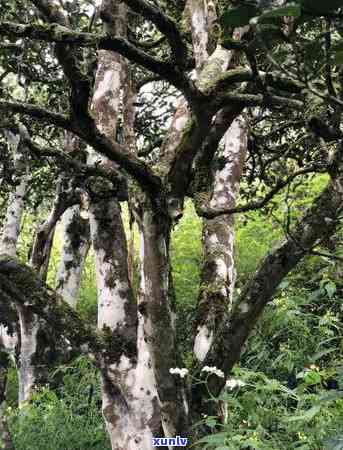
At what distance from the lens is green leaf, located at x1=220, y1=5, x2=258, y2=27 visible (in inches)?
34.7

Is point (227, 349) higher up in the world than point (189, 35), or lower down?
lower down

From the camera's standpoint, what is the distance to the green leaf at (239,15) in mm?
880

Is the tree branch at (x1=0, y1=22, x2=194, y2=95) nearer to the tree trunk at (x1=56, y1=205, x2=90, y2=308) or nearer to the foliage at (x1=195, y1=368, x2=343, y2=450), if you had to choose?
the foliage at (x1=195, y1=368, x2=343, y2=450)

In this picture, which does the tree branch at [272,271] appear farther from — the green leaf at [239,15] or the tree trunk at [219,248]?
the green leaf at [239,15]

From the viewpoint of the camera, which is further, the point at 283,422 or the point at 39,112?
the point at 283,422

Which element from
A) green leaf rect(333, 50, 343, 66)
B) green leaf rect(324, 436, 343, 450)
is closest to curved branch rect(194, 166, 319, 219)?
green leaf rect(324, 436, 343, 450)

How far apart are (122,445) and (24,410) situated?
145 cm

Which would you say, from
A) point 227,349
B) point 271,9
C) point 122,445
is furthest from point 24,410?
point 271,9

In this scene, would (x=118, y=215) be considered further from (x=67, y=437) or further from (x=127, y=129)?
(x=67, y=437)

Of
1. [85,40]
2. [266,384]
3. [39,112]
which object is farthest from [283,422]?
[85,40]

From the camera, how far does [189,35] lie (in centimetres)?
464

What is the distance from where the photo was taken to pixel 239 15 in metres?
0.90

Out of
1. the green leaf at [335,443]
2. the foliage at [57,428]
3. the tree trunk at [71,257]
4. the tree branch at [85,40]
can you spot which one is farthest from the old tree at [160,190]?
the tree trunk at [71,257]

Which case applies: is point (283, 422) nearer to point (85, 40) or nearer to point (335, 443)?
point (335, 443)
